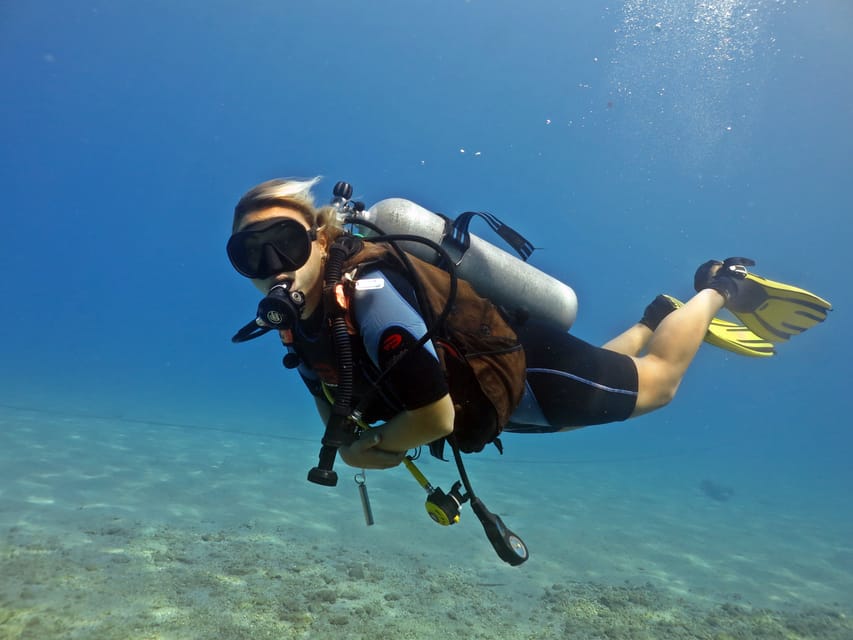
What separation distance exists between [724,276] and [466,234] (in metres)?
2.97

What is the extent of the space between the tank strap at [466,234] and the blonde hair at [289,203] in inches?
37.3

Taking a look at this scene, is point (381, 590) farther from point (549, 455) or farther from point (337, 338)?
point (549, 455)

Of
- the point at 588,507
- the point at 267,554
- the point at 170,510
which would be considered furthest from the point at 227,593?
the point at 588,507

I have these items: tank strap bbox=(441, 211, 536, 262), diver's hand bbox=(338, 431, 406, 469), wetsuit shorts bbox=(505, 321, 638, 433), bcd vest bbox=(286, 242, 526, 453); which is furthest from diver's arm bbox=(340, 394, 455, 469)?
tank strap bbox=(441, 211, 536, 262)

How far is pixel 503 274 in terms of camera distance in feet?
11.8

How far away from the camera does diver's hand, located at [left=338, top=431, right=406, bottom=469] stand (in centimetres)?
240

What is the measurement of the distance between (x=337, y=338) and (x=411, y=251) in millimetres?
1261

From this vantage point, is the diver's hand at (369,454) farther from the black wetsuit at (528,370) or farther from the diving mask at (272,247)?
the diving mask at (272,247)

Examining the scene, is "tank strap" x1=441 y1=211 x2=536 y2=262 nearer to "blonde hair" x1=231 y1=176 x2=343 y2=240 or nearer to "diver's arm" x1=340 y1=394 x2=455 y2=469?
"blonde hair" x1=231 y1=176 x2=343 y2=240

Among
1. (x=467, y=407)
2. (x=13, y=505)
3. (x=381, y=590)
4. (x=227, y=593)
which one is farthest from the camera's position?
(x=13, y=505)

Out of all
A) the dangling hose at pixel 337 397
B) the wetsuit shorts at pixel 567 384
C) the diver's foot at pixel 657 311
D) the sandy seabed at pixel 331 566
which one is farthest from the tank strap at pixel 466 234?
the sandy seabed at pixel 331 566

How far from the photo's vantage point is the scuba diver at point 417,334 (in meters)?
2.15

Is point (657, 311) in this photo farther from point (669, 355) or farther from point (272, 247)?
point (272, 247)

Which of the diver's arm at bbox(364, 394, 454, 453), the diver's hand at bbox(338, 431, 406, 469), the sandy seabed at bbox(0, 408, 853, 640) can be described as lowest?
the sandy seabed at bbox(0, 408, 853, 640)
